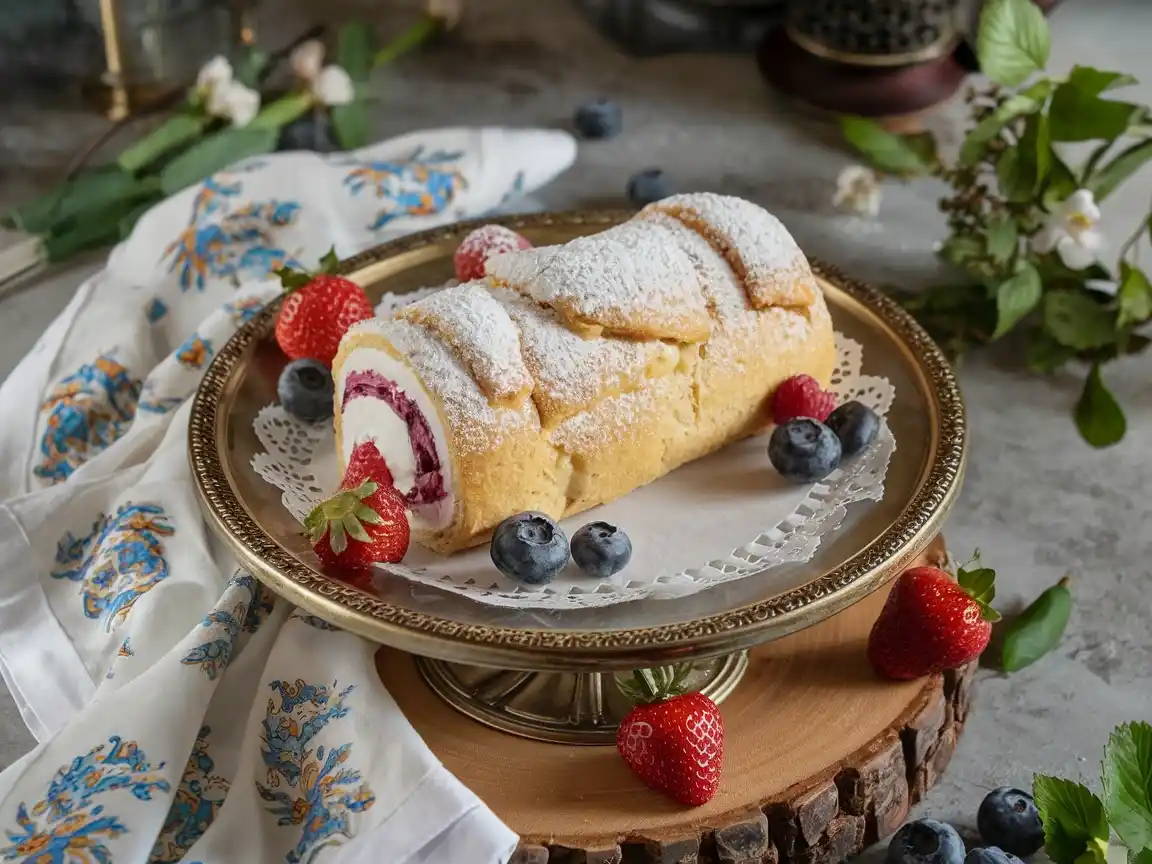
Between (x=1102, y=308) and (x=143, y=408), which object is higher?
(x=143, y=408)

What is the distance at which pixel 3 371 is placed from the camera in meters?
2.42

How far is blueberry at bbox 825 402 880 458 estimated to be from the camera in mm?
1796

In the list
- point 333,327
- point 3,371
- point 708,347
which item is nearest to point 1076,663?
point 708,347

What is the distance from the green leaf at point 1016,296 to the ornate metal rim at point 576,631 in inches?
23.1

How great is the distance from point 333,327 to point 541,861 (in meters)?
0.76

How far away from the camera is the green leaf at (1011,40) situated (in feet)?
7.64

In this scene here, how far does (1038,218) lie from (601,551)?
1214 mm

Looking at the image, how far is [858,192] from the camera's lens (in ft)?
9.35

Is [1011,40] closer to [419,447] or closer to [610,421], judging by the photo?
[610,421]

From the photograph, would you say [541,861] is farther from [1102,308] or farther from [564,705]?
[1102,308]

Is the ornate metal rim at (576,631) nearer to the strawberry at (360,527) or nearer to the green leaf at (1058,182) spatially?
the strawberry at (360,527)

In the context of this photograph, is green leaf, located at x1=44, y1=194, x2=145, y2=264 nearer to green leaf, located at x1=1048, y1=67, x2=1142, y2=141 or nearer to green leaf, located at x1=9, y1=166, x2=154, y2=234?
green leaf, located at x1=9, y1=166, x2=154, y2=234

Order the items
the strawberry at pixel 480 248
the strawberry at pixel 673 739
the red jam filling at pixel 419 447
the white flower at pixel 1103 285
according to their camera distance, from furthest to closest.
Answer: the white flower at pixel 1103 285
the strawberry at pixel 480 248
the red jam filling at pixel 419 447
the strawberry at pixel 673 739

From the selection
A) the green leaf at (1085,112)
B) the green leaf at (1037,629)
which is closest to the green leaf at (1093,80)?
the green leaf at (1085,112)
